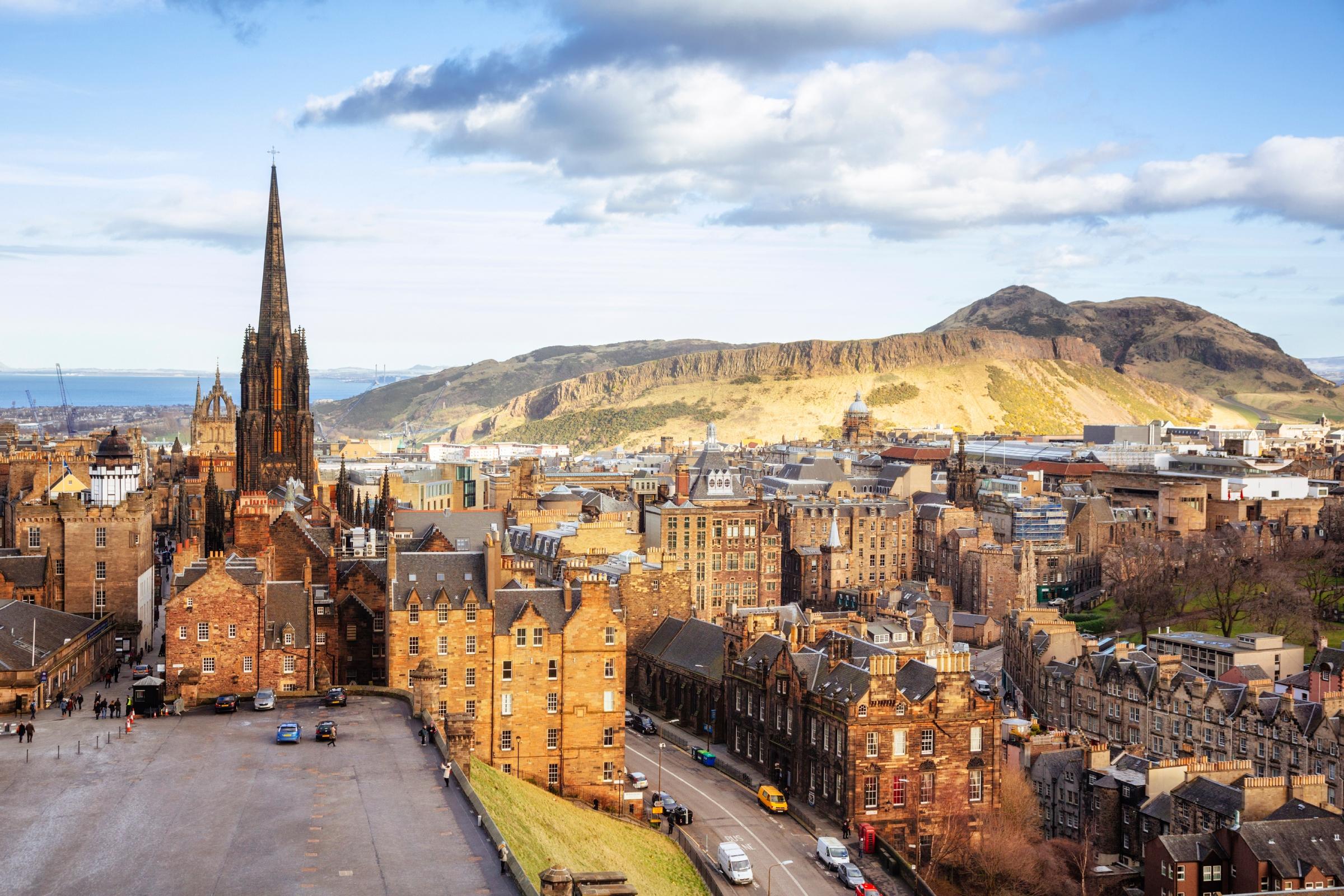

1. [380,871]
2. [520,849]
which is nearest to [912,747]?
[520,849]

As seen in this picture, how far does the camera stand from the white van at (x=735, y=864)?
66.1 meters

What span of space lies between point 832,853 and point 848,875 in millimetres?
2067

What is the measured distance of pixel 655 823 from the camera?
74.1 meters

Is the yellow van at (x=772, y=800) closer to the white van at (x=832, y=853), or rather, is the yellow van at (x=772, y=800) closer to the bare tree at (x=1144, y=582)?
the white van at (x=832, y=853)

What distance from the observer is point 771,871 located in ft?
224

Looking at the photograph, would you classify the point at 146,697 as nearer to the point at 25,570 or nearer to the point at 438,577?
the point at 438,577

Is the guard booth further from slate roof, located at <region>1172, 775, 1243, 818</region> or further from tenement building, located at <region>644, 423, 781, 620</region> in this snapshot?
tenement building, located at <region>644, 423, 781, 620</region>

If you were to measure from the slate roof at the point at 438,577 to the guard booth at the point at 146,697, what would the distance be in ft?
40.2

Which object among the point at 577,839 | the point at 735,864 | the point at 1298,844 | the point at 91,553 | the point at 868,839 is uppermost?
the point at 91,553

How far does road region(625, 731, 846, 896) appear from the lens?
68.1m

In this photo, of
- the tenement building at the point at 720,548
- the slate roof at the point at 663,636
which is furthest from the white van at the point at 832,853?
the tenement building at the point at 720,548

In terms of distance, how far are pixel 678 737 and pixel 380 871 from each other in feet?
171

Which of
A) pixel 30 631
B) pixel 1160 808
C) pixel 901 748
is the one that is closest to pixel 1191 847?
pixel 1160 808

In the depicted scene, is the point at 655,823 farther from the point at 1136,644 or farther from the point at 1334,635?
the point at 1334,635
